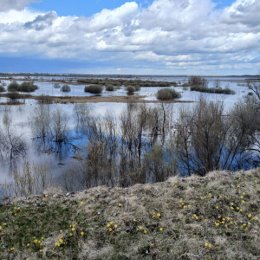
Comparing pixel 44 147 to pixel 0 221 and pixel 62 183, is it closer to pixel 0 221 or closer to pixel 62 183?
pixel 62 183

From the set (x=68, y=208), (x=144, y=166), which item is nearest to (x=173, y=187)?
(x=68, y=208)

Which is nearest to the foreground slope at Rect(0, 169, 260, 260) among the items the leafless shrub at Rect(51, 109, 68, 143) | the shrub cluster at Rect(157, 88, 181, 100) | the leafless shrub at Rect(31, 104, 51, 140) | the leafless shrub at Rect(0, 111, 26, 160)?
the leafless shrub at Rect(0, 111, 26, 160)

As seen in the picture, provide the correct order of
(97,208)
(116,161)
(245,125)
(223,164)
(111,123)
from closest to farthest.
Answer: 1. (97,208)
2. (116,161)
3. (223,164)
4. (245,125)
5. (111,123)

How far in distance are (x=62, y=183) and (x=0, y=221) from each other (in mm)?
11176

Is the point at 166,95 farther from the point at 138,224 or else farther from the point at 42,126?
the point at 138,224

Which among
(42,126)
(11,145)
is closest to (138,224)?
(11,145)

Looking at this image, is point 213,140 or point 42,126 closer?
point 213,140

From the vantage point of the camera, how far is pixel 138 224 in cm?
680

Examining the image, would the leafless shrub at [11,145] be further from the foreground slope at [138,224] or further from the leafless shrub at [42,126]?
the foreground slope at [138,224]

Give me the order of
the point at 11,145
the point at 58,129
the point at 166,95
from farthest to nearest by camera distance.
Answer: the point at 166,95 → the point at 58,129 → the point at 11,145

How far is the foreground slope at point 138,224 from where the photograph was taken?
232 inches

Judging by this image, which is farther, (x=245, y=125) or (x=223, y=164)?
(x=245, y=125)

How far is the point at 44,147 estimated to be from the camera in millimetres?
27312

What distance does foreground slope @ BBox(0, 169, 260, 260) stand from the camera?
19.3 ft
